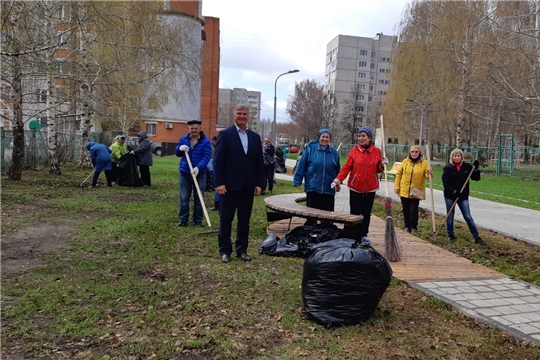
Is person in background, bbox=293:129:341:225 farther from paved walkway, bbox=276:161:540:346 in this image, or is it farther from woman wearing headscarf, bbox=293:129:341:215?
paved walkway, bbox=276:161:540:346

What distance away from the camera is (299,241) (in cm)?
629

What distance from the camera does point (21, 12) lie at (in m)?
8.42

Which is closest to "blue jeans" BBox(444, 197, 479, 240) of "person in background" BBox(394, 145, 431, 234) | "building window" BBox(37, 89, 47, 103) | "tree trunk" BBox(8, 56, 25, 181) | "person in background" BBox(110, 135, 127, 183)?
"person in background" BBox(394, 145, 431, 234)

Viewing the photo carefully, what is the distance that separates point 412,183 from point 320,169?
2319 mm

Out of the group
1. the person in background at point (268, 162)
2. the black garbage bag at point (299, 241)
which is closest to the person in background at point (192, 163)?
the black garbage bag at point (299, 241)

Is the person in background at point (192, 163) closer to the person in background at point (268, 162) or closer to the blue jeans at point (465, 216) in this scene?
the blue jeans at point (465, 216)

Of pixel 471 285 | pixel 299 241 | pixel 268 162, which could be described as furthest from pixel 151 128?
pixel 471 285

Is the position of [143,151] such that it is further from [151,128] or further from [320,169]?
[151,128]

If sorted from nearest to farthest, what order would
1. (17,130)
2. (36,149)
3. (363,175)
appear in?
(363,175) → (17,130) → (36,149)

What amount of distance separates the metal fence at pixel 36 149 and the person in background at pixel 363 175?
12.1 meters

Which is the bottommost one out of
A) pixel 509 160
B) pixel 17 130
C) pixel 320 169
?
pixel 320 169

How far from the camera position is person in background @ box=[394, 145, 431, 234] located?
807 centimetres

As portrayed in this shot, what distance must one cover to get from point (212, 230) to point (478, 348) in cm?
479

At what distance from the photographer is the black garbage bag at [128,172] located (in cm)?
1400
